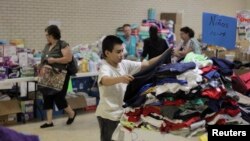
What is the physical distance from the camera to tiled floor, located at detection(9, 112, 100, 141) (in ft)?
15.3

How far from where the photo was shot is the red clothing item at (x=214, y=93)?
1.98 m

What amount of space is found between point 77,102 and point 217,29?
12.6 feet

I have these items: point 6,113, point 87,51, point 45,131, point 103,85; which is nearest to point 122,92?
point 103,85

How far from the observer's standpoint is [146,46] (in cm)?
550

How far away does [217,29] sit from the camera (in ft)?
8.19

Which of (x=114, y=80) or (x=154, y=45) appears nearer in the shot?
(x=114, y=80)

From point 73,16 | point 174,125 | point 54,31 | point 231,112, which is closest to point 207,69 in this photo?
point 231,112

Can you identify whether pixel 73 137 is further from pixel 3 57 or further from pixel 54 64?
pixel 3 57

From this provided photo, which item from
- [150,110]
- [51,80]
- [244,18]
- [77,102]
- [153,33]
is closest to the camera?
[150,110]

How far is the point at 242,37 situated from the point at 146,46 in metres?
1.49

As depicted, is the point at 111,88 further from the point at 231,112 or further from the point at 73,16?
the point at 73,16

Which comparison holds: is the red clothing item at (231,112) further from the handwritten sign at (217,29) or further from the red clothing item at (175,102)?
the handwritten sign at (217,29)

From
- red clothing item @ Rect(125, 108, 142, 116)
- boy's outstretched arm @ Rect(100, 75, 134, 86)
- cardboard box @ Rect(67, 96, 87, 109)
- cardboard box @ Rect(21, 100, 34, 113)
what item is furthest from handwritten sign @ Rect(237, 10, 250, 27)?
cardboard box @ Rect(21, 100, 34, 113)

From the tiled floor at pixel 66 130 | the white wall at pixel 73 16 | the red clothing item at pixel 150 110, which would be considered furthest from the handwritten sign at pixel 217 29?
the white wall at pixel 73 16
